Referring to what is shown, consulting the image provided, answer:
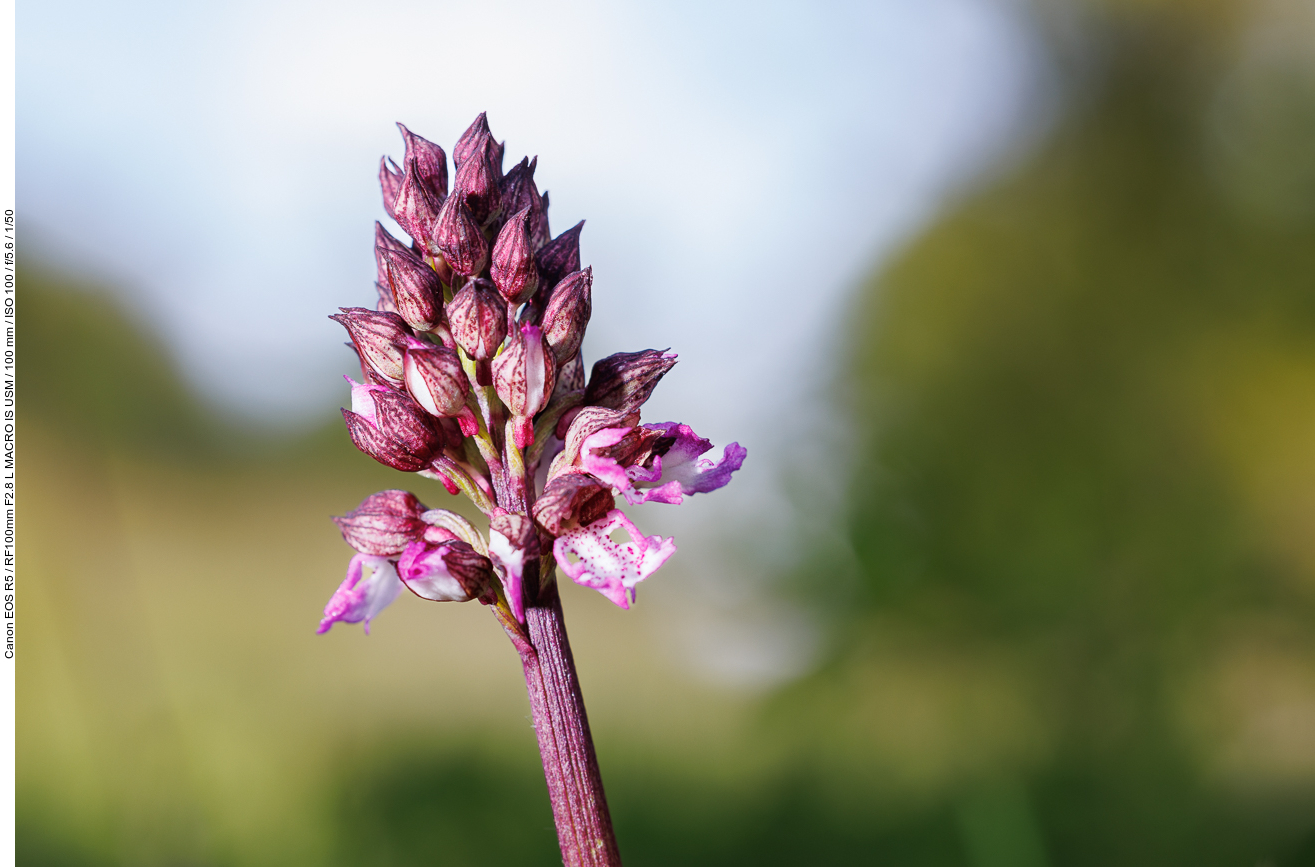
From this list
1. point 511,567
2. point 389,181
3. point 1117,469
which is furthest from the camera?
point 1117,469

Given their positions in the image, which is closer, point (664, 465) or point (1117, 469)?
point (664, 465)

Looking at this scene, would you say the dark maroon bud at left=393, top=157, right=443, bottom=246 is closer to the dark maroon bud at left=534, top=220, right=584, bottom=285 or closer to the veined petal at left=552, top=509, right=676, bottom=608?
the dark maroon bud at left=534, top=220, right=584, bottom=285

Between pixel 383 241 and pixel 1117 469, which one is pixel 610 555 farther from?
pixel 1117 469

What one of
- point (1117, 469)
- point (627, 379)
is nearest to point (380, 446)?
point (627, 379)

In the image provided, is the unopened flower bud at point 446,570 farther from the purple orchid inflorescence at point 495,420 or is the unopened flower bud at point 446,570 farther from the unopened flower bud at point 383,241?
the unopened flower bud at point 383,241

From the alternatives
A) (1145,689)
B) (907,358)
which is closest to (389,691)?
(907,358)

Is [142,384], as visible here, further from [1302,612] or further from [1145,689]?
[1302,612]
